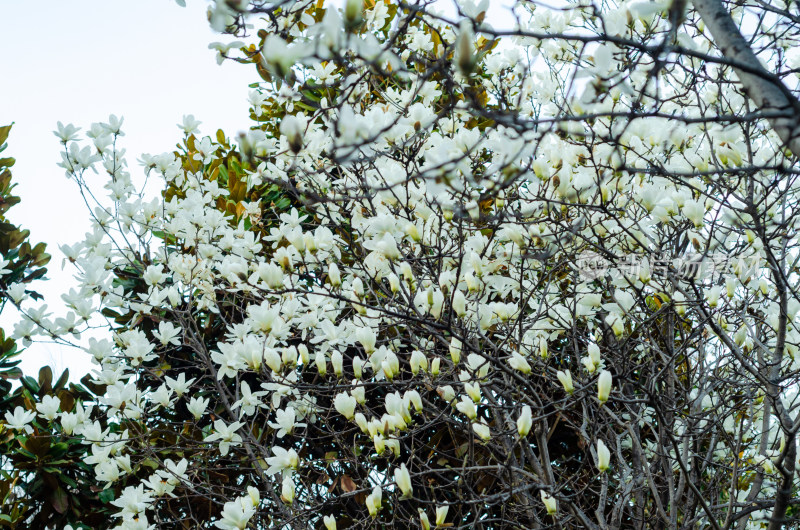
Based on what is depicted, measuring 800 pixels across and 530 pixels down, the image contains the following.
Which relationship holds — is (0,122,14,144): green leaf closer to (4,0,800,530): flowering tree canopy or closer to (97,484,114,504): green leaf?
(4,0,800,530): flowering tree canopy

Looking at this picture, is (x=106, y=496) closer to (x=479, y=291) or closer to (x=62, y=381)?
(x=62, y=381)

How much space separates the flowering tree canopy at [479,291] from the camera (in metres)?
1.71

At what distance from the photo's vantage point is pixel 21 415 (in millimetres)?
2541

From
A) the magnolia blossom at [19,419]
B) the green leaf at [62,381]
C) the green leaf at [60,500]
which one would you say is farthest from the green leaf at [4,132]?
the green leaf at [60,500]

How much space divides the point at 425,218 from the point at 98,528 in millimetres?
2165

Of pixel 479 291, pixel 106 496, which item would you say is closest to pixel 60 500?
pixel 106 496

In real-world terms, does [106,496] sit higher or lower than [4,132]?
lower

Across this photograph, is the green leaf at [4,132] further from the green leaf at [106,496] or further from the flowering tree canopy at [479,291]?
the green leaf at [106,496]

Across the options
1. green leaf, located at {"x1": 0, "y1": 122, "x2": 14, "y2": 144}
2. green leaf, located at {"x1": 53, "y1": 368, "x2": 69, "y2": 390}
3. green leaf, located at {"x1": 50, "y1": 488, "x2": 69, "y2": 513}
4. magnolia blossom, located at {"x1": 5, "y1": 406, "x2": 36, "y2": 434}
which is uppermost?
green leaf, located at {"x1": 0, "y1": 122, "x2": 14, "y2": 144}

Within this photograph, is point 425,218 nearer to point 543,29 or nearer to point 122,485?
point 543,29

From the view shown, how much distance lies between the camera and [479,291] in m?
2.24

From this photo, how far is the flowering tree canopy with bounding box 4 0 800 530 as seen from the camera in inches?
67.5

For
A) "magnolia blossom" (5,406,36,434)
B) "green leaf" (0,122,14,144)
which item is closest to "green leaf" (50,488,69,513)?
"magnolia blossom" (5,406,36,434)

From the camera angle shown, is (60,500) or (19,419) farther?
(60,500)
